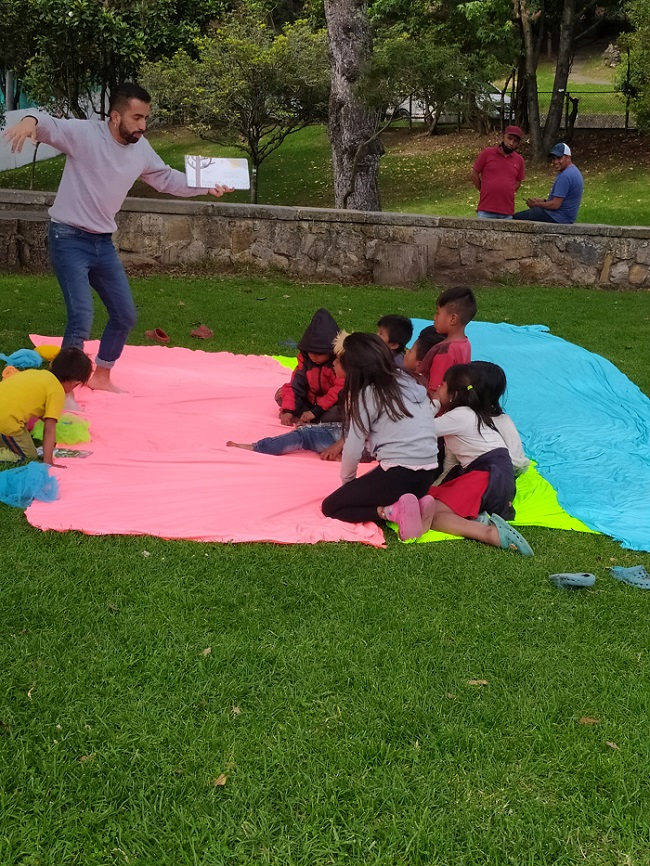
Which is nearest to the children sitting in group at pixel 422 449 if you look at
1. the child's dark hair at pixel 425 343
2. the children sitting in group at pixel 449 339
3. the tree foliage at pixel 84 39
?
the children sitting in group at pixel 449 339

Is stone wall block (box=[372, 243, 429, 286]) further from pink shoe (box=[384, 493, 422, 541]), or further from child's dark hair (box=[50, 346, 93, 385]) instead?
pink shoe (box=[384, 493, 422, 541])

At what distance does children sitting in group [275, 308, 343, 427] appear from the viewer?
5.90 metres

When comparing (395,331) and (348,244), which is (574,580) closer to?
(395,331)

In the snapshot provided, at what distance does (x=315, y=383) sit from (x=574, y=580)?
2.58 m

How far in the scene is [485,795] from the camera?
267 centimetres

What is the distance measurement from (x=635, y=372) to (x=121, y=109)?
4761 mm

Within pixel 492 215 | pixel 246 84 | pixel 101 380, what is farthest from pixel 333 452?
pixel 246 84

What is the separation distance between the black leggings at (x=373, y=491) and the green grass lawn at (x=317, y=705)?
29cm

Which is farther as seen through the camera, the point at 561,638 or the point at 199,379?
the point at 199,379

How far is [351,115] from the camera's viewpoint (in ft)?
44.2

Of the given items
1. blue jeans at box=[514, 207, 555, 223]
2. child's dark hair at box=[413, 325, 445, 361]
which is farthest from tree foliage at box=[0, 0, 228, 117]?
child's dark hair at box=[413, 325, 445, 361]

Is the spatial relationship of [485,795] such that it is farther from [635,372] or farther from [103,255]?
[635,372]

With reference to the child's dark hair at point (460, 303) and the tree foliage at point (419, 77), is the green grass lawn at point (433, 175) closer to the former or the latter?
the tree foliage at point (419, 77)

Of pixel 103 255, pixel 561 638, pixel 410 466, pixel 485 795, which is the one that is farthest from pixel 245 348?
pixel 485 795
